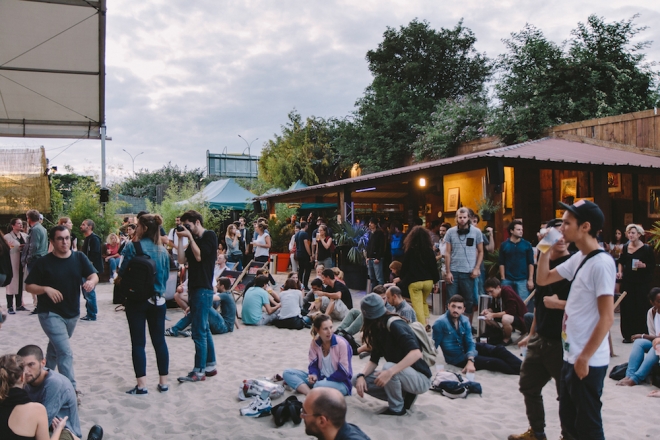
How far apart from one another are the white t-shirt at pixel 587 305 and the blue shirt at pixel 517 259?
13.9 feet

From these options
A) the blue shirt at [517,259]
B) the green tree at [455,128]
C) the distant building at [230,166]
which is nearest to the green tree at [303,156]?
the green tree at [455,128]

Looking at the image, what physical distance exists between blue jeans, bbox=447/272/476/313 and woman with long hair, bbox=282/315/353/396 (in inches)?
104

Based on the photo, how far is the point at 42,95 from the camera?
11.4 metres

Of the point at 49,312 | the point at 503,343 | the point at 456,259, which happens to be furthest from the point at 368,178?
the point at 49,312

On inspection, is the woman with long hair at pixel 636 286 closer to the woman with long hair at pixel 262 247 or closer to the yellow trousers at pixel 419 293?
the yellow trousers at pixel 419 293

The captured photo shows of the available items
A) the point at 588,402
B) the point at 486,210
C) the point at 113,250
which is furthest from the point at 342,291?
the point at 113,250

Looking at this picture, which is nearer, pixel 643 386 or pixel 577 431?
pixel 577 431

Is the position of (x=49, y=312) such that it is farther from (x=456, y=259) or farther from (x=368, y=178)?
(x=368, y=178)

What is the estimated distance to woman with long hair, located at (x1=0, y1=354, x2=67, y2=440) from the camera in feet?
8.32

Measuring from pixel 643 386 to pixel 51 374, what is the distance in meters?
5.04

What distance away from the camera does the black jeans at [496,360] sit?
528cm

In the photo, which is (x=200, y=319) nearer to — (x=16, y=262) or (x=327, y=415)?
(x=327, y=415)

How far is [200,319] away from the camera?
4.80 m

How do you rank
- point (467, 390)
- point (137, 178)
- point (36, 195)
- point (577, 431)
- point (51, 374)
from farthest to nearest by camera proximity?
1. point (137, 178)
2. point (36, 195)
3. point (467, 390)
4. point (51, 374)
5. point (577, 431)
